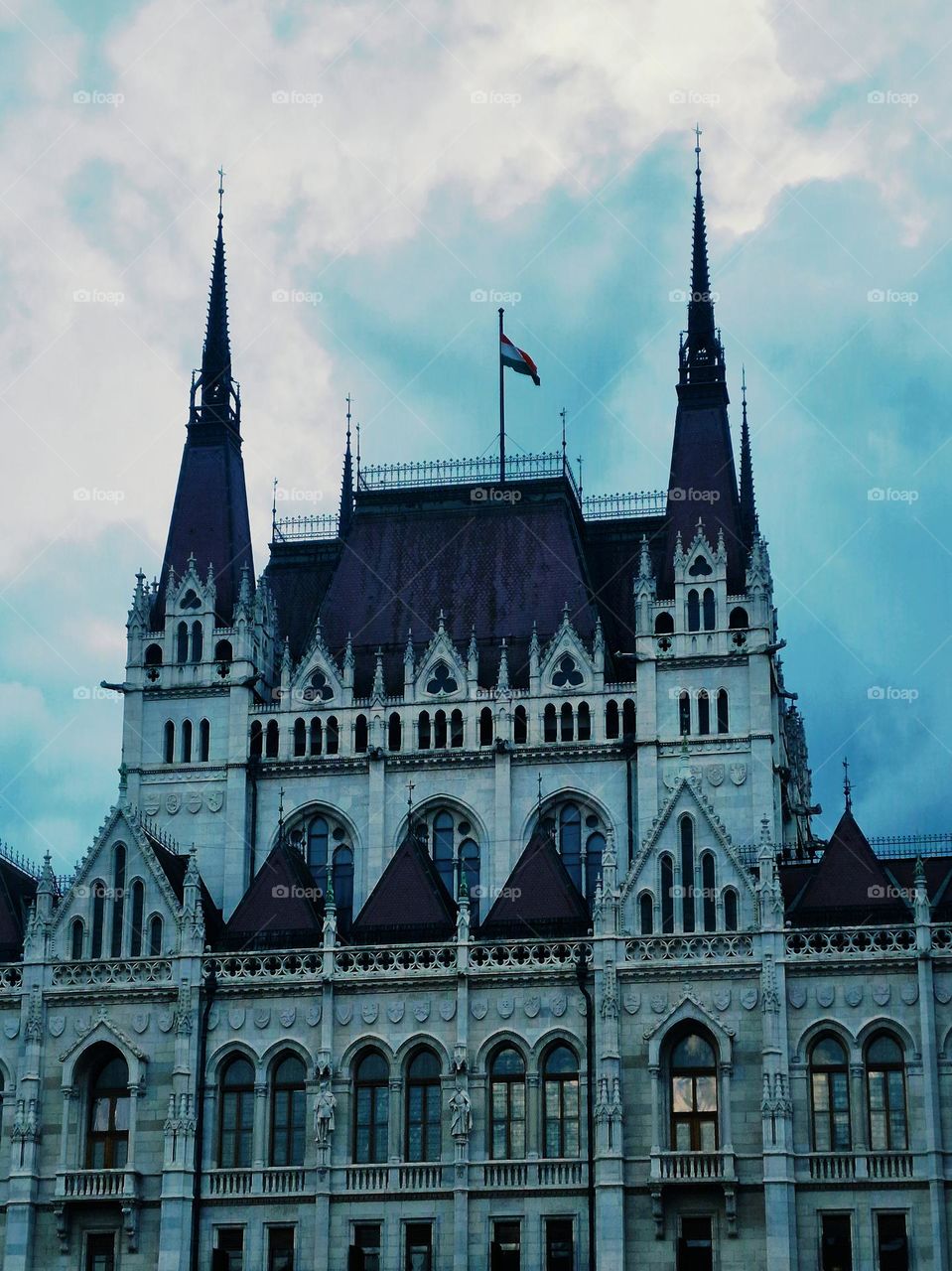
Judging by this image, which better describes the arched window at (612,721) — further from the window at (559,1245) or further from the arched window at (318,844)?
the window at (559,1245)

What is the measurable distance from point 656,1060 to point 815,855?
1544 cm

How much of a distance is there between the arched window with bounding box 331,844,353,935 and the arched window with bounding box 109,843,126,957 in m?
7.18

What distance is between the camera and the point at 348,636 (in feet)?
254

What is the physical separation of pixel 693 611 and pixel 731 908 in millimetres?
11661

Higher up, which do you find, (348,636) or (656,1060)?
(348,636)

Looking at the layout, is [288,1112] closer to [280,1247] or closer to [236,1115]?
[236,1115]

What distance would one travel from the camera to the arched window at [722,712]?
7231 cm


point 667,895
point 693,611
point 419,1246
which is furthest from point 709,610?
point 419,1246

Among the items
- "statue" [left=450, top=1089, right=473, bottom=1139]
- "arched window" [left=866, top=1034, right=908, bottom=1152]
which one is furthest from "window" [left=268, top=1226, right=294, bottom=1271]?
"arched window" [left=866, top=1034, right=908, bottom=1152]

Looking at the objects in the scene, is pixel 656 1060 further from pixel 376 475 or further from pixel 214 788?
pixel 376 475

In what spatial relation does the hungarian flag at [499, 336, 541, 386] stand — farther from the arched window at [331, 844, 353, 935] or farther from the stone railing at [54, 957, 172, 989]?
the stone railing at [54, 957, 172, 989]

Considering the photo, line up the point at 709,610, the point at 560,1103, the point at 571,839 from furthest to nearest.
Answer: the point at 709,610 → the point at 571,839 → the point at 560,1103

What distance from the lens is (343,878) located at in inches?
2928

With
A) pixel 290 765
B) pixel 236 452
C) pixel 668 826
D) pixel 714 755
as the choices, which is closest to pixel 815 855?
pixel 714 755
